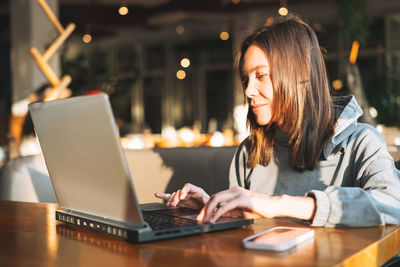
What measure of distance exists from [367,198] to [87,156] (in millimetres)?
631

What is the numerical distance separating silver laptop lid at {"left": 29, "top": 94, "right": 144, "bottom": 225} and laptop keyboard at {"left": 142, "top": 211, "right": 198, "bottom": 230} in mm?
89

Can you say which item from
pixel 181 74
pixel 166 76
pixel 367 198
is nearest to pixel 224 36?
pixel 181 74

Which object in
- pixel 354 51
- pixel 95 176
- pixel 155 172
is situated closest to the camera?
pixel 95 176

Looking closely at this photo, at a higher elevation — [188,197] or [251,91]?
[251,91]

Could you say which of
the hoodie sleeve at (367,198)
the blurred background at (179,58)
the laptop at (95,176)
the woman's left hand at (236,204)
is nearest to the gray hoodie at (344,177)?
the hoodie sleeve at (367,198)

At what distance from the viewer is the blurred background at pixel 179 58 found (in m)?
5.14

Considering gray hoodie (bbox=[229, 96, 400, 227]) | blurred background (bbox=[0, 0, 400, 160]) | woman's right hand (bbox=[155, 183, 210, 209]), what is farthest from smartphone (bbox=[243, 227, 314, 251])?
blurred background (bbox=[0, 0, 400, 160])

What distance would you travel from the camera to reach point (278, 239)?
Answer: 33.3 inches

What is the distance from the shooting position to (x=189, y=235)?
94 cm

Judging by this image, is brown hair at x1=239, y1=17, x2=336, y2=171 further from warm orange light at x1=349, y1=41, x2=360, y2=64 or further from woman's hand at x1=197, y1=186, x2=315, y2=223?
warm orange light at x1=349, y1=41, x2=360, y2=64

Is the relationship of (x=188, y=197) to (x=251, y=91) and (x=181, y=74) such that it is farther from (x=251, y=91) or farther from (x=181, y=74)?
(x=181, y=74)

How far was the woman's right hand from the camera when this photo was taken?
123cm

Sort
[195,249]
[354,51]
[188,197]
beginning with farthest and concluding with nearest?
[354,51] < [188,197] < [195,249]

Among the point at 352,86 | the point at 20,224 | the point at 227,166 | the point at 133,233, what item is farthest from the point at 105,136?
the point at 352,86
